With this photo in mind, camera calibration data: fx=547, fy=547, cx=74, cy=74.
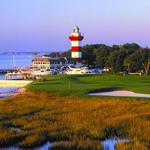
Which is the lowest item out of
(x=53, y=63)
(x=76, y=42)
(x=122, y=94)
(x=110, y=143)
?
(x=110, y=143)

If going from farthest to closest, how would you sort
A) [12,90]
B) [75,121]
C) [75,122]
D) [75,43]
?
[75,43], [12,90], [75,121], [75,122]

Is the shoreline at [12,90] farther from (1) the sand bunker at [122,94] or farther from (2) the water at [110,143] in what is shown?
(2) the water at [110,143]

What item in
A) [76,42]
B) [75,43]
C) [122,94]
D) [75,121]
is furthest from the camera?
[76,42]

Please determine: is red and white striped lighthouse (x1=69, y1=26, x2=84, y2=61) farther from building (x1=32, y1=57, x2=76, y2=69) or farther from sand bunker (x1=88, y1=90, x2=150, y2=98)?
sand bunker (x1=88, y1=90, x2=150, y2=98)

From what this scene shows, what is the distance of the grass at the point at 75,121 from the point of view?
23047 mm

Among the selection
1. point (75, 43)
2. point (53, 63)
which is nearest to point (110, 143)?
point (75, 43)

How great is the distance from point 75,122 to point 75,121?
30cm

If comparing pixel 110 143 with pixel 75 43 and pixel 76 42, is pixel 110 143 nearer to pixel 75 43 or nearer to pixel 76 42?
pixel 75 43

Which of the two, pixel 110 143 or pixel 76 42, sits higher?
pixel 76 42

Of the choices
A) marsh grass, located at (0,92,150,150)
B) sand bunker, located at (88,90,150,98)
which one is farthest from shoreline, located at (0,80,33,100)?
marsh grass, located at (0,92,150,150)

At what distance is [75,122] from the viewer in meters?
28.1

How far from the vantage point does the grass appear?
23047 mm

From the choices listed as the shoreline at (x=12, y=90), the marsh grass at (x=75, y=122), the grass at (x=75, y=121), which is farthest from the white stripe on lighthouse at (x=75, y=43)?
the marsh grass at (x=75, y=122)

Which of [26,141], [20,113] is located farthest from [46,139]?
[20,113]
